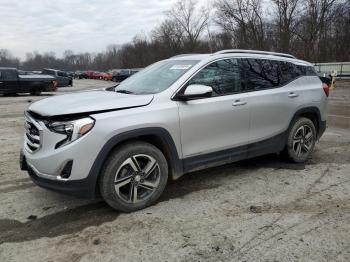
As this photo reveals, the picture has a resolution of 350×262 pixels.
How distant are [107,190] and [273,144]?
2.77 meters

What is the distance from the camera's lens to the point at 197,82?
498 cm

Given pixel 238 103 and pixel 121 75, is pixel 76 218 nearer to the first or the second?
pixel 238 103

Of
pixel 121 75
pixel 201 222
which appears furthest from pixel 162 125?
pixel 121 75

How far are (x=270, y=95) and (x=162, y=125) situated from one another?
78.5 inches

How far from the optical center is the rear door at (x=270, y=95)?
219 inches

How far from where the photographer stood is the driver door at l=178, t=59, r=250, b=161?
481 centimetres

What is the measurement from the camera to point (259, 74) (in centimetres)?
577

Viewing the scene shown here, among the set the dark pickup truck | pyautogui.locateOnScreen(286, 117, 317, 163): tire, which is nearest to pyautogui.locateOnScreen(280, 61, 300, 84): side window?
pyautogui.locateOnScreen(286, 117, 317, 163): tire

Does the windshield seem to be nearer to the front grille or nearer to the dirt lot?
the front grille

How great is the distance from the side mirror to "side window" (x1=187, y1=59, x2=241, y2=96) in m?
0.22

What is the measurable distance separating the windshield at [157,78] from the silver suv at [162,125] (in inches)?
0.8

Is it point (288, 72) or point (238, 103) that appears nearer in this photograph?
point (238, 103)

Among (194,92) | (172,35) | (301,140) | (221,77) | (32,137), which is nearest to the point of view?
(32,137)

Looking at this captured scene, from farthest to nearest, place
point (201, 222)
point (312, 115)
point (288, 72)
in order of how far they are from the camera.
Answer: point (312, 115) → point (288, 72) → point (201, 222)
